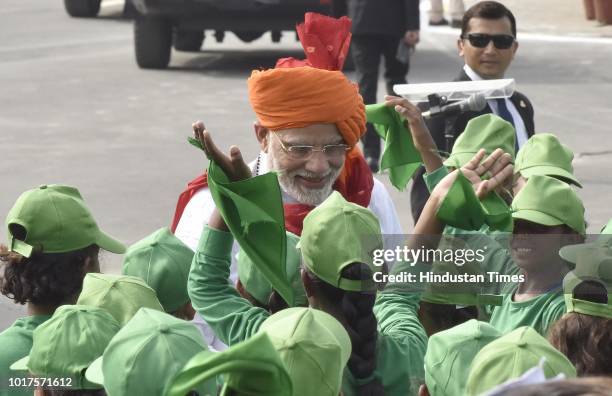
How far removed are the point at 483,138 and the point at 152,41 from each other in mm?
10162

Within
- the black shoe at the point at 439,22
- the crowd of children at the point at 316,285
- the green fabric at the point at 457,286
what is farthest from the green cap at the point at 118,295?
the black shoe at the point at 439,22

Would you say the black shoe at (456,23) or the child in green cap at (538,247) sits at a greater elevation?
the child in green cap at (538,247)

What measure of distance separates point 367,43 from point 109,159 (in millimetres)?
2411

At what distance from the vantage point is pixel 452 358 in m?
3.73

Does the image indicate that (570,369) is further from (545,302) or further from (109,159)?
(109,159)

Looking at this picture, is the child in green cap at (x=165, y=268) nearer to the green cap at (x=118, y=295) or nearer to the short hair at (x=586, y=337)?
the green cap at (x=118, y=295)

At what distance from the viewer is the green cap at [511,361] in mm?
3309

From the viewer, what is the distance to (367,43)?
11.1m

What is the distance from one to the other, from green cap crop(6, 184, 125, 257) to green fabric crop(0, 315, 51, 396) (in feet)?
0.81

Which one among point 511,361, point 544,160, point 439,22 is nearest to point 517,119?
point 544,160

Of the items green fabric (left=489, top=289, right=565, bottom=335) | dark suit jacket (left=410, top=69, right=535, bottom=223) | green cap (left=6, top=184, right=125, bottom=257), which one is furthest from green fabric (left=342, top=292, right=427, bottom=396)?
dark suit jacket (left=410, top=69, right=535, bottom=223)

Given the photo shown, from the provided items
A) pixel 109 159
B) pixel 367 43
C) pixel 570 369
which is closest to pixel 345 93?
pixel 570 369

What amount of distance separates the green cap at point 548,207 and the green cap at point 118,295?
3.97ft

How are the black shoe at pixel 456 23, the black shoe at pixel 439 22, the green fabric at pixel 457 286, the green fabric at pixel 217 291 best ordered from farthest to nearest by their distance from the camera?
the black shoe at pixel 439 22 → the black shoe at pixel 456 23 → the green fabric at pixel 457 286 → the green fabric at pixel 217 291
